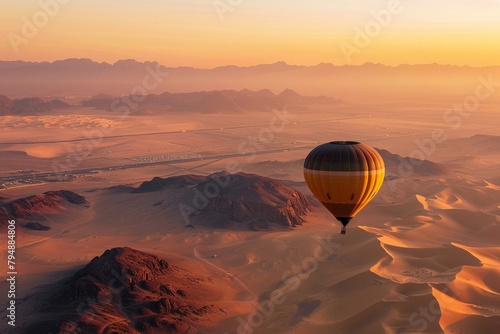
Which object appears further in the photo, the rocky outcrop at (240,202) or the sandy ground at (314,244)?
the rocky outcrop at (240,202)

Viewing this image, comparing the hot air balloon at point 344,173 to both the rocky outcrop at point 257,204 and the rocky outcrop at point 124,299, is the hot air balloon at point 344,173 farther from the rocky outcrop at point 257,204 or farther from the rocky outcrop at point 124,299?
the rocky outcrop at point 257,204

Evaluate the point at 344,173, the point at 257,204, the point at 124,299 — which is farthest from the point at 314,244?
the point at 124,299

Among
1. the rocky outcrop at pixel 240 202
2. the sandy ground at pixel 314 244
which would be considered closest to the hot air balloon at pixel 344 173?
the sandy ground at pixel 314 244

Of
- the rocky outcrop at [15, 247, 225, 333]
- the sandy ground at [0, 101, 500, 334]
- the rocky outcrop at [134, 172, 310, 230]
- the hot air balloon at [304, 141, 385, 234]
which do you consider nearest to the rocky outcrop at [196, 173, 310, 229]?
the rocky outcrop at [134, 172, 310, 230]

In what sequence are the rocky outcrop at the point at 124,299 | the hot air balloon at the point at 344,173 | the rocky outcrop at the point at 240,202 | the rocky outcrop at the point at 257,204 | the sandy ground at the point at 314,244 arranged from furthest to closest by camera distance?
the rocky outcrop at the point at 257,204
the rocky outcrop at the point at 240,202
the sandy ground at the point at 314,244
the hot air balloon at the point at 344,173
the rocky outcrop at the point at 124,299

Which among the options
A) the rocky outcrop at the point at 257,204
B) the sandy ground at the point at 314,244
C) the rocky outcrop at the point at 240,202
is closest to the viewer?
the sandy ground at the point at 314,244

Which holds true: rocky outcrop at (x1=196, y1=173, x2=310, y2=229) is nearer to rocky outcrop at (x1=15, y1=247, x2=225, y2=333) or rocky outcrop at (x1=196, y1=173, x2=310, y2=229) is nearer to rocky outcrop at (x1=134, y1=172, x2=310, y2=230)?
rocky outcrop at (x1=134, y1=172, x2=310, y2=230)

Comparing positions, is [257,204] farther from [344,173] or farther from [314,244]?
[344,173]
